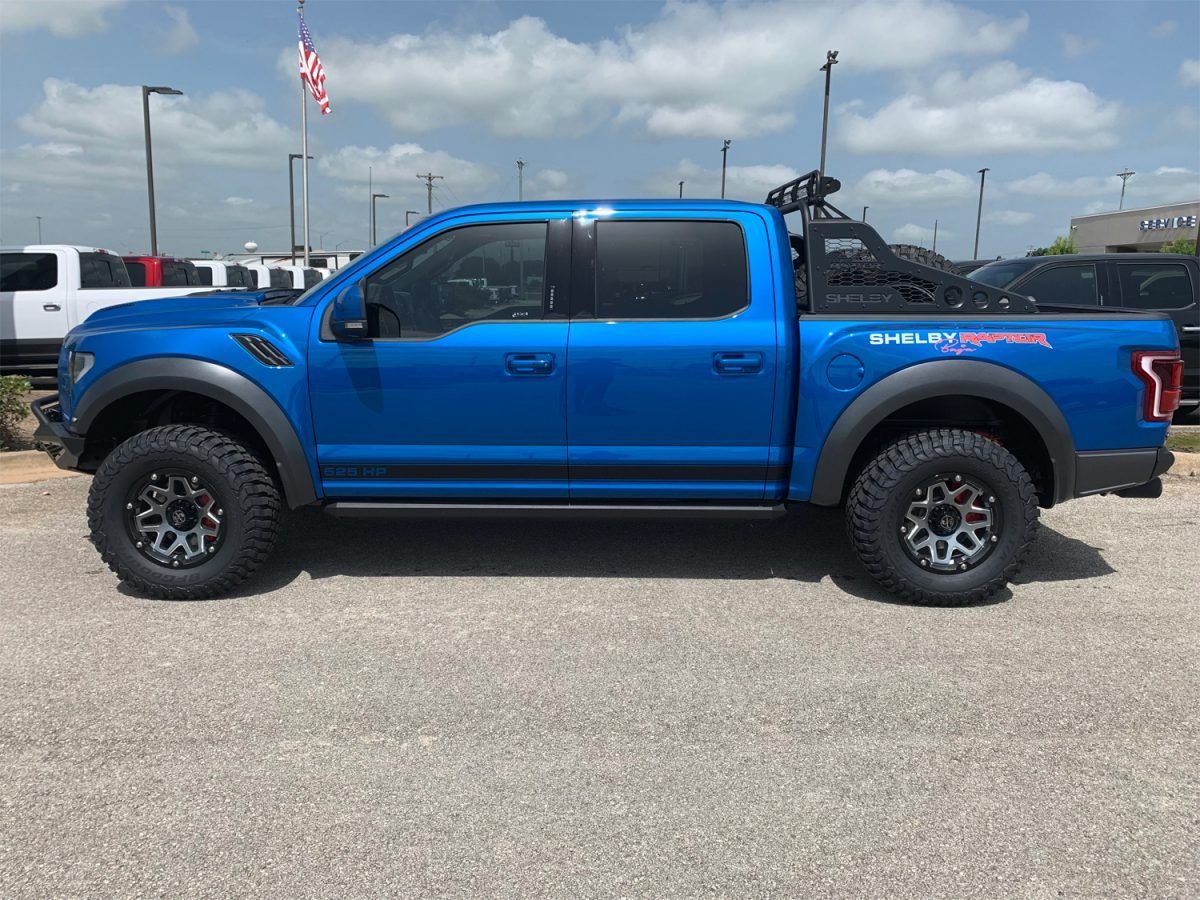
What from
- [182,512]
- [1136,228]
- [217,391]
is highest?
[1136,228]

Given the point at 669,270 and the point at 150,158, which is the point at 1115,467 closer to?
the point at 669,270

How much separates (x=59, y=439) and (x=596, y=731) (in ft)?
10.4

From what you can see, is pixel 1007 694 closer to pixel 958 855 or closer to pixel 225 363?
pixel 958 855

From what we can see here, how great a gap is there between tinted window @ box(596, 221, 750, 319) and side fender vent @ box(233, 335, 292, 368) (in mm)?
1535

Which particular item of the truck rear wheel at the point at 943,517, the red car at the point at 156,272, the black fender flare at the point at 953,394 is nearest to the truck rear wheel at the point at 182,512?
the black fender flare at the point at 953,394

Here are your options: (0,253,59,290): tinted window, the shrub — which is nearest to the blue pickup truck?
the shrub

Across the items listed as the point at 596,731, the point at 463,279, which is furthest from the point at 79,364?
the point at 596,731

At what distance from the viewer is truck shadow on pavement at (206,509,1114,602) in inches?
188

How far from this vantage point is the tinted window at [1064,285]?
8.08m

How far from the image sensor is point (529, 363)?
13.7 feet

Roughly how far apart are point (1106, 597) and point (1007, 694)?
1439mm

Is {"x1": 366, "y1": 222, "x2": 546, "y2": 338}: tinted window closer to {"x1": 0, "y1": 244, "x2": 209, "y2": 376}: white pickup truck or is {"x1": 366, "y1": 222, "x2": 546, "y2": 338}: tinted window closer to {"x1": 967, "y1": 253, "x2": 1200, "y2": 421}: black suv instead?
{"x1": 967, "y1": 253, "x2": 1200, "y2": 421}: black suv

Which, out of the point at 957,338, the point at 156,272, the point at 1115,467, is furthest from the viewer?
the point at 156,272

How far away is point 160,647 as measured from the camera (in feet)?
12.5
